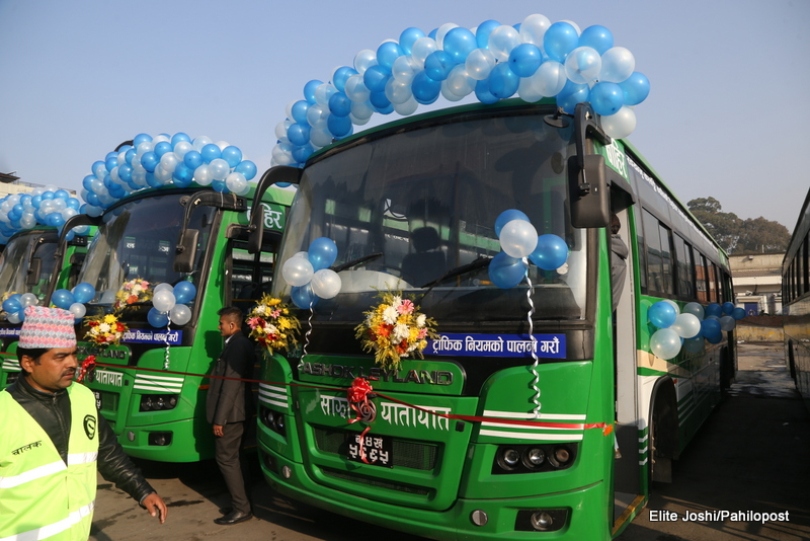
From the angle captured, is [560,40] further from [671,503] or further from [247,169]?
[671,503]

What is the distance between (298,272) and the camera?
14.3 ft

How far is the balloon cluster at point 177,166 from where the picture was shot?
657 cm

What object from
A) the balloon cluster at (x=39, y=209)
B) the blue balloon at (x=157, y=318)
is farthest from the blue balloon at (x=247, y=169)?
the balloon cluster at (x=39, y=209)

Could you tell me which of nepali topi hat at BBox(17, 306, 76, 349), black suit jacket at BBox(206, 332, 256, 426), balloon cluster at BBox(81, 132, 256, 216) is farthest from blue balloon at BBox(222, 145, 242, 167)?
nepali topi hat at BBox(17, 306, 76, 349)

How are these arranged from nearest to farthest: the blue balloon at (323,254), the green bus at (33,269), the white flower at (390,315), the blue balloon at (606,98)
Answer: the white flower at (390,315)
the blue balloon at (606,98)
the blue balloon at (323,254)
the green bus at (33,269)

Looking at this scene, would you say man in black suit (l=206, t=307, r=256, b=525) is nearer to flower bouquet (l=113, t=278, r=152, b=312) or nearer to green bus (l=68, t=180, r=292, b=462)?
green bus (l=68, t=180, r=292, b=462)

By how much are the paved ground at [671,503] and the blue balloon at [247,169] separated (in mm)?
3423

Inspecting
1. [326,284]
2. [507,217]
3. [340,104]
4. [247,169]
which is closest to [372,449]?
[326,284]

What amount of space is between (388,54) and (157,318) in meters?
3.40

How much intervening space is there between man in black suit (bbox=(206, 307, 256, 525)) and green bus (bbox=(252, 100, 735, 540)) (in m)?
0.56

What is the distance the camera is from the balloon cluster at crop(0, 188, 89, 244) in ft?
30.8

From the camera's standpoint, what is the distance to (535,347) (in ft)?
11.3

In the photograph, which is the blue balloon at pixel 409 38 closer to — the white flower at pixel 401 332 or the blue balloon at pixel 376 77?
the blue balloon at pixel 376 77

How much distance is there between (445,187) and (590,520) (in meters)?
2.25
